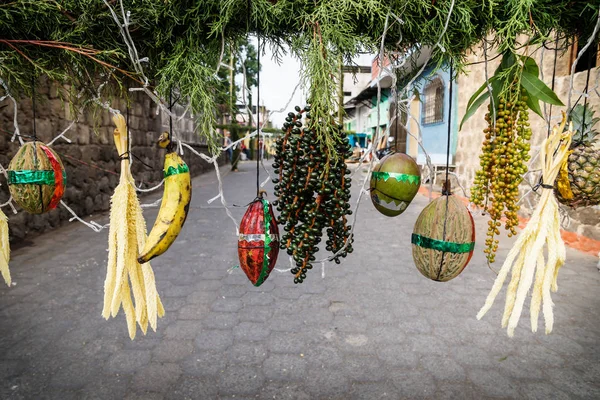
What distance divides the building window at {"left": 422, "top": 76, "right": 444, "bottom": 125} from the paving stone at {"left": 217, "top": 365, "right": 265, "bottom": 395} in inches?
338

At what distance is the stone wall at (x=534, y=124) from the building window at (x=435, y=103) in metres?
1.04

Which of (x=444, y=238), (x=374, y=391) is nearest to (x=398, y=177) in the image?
(x=444, y=238)

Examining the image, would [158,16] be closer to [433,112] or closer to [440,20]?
[440,20]

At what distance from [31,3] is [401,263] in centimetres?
441

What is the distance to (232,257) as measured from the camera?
16.5 feet

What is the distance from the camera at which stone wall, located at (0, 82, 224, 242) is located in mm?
5039

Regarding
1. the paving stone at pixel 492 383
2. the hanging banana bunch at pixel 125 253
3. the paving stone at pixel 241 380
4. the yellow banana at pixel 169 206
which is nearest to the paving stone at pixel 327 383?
the paving stone at pixel 241 380

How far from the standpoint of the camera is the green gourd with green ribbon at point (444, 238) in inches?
46.9

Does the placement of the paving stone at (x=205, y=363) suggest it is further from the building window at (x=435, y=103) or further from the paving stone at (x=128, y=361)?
the building window at (x=435, y=103)

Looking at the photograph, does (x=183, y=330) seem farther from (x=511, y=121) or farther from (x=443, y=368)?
(x=511, y=121)

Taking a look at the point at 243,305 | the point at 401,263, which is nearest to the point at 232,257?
the point at 243,305

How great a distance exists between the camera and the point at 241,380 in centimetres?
250

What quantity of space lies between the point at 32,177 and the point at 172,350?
1888 mm

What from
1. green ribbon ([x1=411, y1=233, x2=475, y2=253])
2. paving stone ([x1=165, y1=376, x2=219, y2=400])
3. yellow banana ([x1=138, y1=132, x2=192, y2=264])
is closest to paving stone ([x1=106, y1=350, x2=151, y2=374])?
paving stone ([x1=165, y1=376, x2=219, y2=400])
